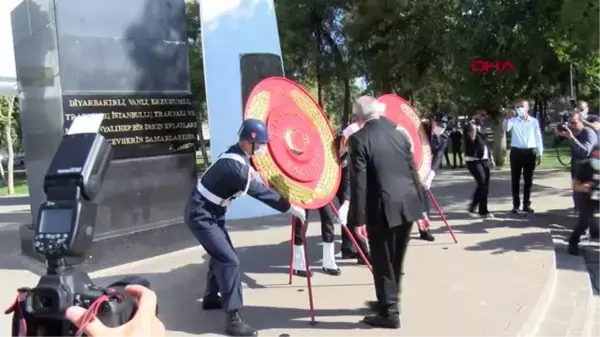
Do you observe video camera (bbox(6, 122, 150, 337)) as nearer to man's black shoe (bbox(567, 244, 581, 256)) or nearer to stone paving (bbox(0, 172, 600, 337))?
stone paving (bbox(0, 172, 600, 337))

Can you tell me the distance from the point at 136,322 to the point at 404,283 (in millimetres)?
4620

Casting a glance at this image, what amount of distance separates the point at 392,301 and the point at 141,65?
476 cm

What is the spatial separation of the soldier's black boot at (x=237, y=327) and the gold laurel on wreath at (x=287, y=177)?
1.02 m

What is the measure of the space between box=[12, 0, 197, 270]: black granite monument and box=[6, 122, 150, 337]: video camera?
544 cm

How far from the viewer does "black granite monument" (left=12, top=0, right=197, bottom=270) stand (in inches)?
271

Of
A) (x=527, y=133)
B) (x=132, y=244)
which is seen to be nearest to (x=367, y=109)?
(x=132, y=244)

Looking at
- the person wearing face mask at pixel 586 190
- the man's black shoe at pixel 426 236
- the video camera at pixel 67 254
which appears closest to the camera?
the video camera at pixel 67 254

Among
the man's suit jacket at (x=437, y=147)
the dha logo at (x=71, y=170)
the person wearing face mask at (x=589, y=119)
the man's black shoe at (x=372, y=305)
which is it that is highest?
the dha logo at (x=71, y=170)

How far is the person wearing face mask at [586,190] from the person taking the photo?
6.65 meters

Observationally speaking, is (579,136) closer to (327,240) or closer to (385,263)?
(327,240)

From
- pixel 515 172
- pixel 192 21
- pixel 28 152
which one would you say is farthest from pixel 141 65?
pixel 192 21

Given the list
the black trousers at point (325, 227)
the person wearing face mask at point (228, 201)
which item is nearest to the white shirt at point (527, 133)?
the black trousers at point (325, 227)

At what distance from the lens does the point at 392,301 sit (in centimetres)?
458

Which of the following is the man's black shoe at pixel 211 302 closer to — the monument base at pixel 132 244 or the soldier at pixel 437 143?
the monument base at pixel 132 244
